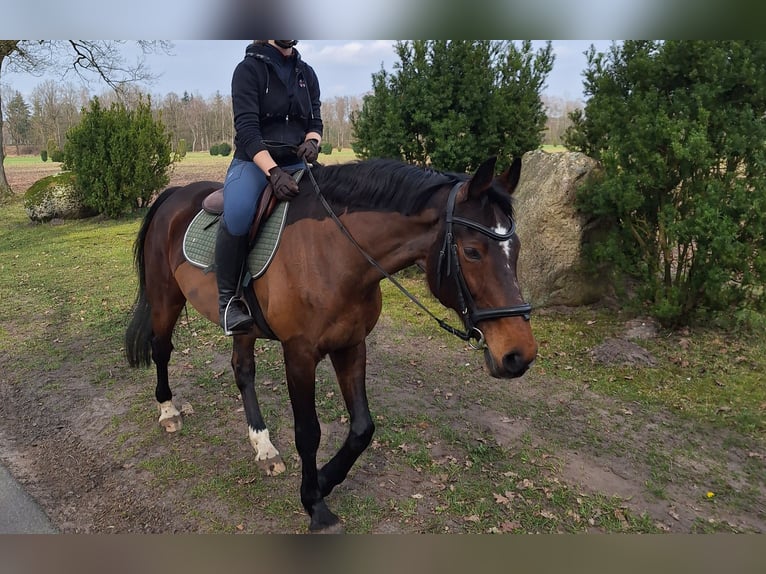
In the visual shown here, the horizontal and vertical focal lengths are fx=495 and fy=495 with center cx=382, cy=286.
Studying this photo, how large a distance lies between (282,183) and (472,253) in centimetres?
114

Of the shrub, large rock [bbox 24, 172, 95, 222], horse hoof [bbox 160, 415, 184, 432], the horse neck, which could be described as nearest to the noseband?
the horse neck

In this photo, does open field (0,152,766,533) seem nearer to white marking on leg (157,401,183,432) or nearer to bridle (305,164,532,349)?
white marking on leg (157,401,183,432)

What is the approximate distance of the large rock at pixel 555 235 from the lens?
5820mm

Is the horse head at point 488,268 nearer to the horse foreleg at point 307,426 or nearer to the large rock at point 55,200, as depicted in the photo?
the horse foreleg at point 307,426

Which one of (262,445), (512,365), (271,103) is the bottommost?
(262,445)

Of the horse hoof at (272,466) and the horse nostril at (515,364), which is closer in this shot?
the horse nostril at (515,364)

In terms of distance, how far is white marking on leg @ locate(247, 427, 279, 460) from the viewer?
3.57m

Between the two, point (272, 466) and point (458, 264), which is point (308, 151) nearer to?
point (458, 264)

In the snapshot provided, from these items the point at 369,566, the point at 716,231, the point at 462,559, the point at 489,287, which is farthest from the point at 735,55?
the point at 369,566

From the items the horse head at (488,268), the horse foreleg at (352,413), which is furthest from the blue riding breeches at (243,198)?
the horse head at (488,268)

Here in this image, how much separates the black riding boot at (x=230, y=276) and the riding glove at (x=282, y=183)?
0.35 metres

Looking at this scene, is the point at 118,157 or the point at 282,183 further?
the point at 118,157

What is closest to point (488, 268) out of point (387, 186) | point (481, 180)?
point (481, 180)

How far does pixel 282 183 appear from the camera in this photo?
2.66 meters
